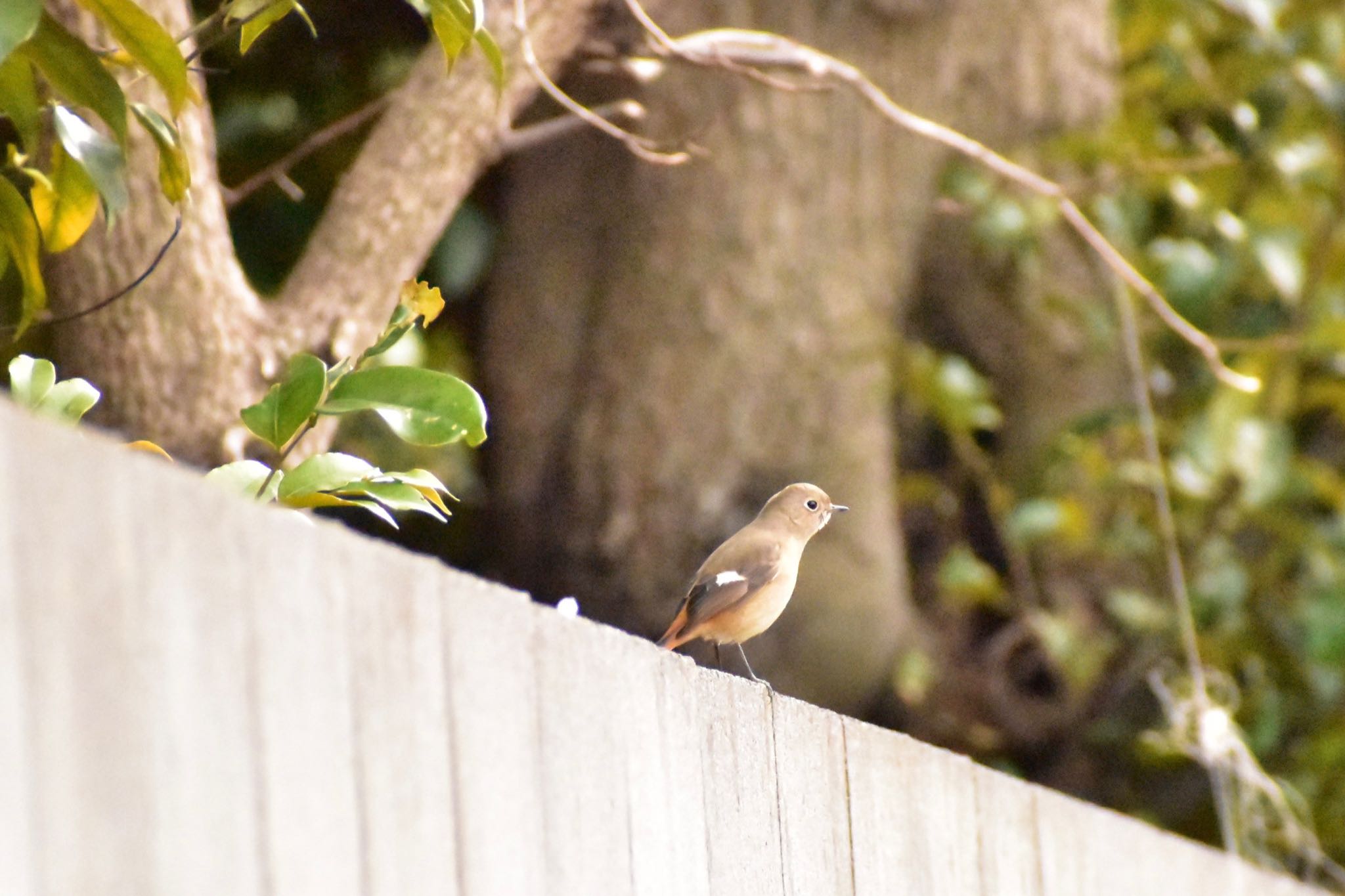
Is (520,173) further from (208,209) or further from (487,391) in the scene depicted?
(208,209)

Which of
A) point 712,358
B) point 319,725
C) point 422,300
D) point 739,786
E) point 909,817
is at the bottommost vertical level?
point 712,358

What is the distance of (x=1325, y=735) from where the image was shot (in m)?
5.21

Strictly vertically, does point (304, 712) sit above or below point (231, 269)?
above

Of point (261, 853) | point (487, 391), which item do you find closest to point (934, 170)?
point (487, 391)

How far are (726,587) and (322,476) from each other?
4.65ft

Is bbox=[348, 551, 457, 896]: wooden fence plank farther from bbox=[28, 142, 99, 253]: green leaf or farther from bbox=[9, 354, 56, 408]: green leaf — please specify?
bbox=[28, 142, 99, 253]: green leaf

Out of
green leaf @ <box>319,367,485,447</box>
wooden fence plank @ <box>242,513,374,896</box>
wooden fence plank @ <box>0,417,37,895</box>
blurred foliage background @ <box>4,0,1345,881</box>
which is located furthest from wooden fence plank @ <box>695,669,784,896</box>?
blurred foliage background @ <box>4,0,1345,881</box>

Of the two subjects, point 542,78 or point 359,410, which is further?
point 542,78

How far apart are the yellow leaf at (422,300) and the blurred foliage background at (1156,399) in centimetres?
267

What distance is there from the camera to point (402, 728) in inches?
49.3

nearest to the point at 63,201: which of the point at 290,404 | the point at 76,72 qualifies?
the point at 76,72

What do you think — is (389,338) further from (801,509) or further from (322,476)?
(801,509)

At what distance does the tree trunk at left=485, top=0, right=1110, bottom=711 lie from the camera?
4531 mm

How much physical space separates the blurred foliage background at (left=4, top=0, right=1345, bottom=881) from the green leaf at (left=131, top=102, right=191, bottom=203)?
2509 mm
